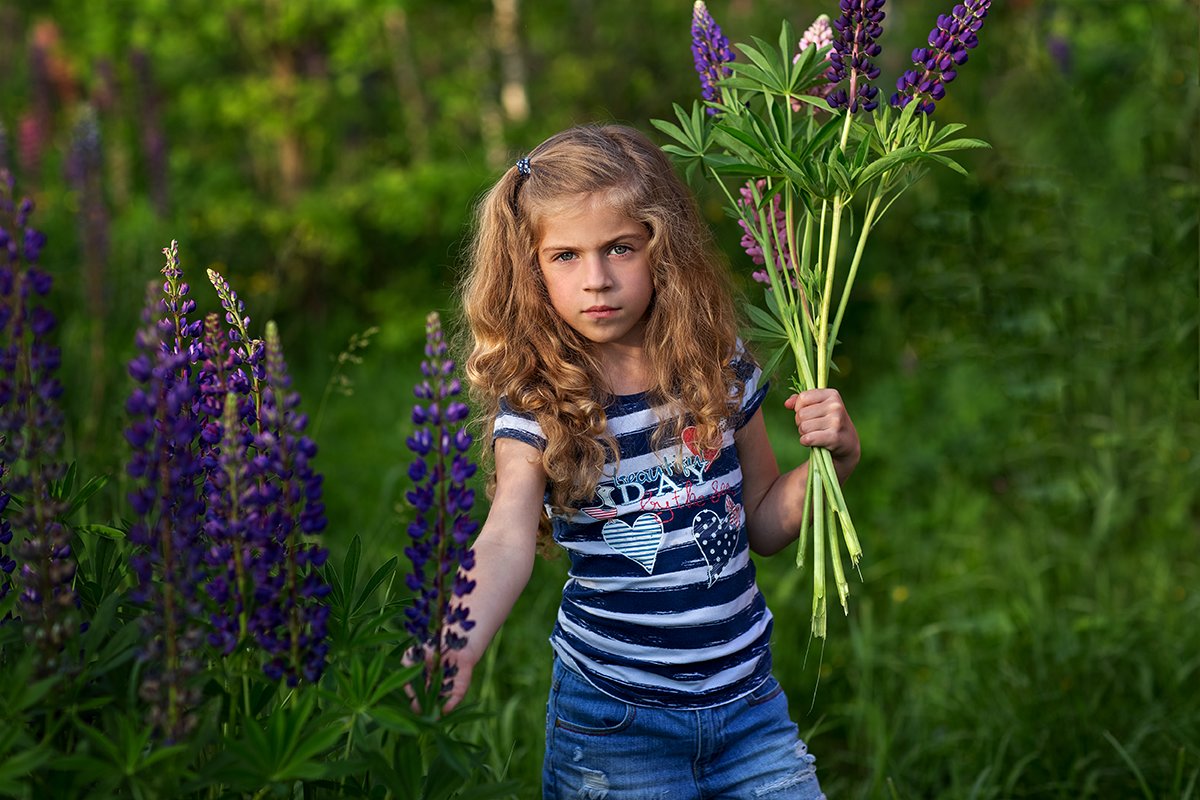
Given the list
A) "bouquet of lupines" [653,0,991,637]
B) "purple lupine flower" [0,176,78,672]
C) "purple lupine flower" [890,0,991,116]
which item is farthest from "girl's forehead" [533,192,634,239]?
"purple lupine flower" [0,176,78,672]

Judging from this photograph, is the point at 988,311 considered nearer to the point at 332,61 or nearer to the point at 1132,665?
the point at 1132,665

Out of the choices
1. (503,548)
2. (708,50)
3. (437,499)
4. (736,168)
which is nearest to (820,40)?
(708,50)

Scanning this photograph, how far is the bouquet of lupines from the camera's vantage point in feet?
5.89

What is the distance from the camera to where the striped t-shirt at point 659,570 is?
205 centimetres

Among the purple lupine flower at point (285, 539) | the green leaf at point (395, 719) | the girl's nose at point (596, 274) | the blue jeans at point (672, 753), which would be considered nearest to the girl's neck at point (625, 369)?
the girl's nose at point (596, 274)

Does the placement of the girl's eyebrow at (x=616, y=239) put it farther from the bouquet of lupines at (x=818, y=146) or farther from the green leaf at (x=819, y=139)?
the green leaf at (x=819, y=139)

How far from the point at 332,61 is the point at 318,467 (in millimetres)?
3188

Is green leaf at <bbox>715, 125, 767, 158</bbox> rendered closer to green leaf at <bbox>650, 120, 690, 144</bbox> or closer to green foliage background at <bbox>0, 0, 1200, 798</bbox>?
green leaf at <bbox>650, 120, 690, 144</bbox>

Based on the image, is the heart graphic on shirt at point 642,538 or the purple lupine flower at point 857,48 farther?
the heart graphic on shirt at point 642,538

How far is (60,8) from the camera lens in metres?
6.54

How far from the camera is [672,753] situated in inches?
82.4

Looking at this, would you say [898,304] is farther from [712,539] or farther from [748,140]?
[748,140]

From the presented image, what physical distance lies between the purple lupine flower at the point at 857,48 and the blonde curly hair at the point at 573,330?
358 millimetres

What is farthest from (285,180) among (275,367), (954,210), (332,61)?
(275,367)
